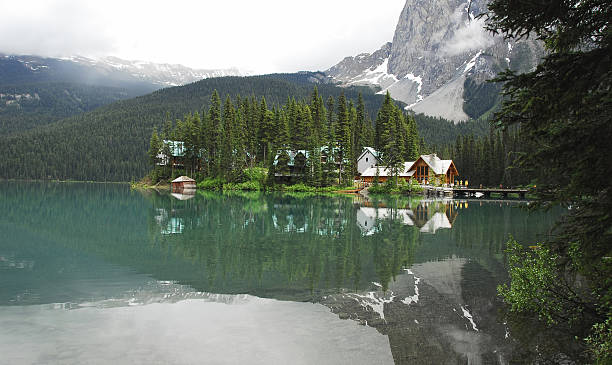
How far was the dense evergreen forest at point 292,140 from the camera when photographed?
252 ft

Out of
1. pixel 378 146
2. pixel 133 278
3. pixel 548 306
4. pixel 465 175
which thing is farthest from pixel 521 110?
pixel 465 175

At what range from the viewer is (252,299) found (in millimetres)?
11609

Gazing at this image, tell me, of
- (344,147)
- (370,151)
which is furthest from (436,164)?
(344,147)

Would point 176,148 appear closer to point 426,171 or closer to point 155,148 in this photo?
point 155,148

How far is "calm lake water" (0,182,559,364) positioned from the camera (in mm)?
8133

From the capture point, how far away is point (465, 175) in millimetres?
98188

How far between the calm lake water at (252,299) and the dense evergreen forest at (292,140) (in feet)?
175

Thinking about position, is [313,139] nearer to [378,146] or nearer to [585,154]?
[378,146]

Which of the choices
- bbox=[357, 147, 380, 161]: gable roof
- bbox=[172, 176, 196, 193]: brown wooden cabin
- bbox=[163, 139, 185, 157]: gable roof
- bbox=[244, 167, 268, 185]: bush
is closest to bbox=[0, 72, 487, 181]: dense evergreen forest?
bbox=[163, 139, 185, 157]: gable roof

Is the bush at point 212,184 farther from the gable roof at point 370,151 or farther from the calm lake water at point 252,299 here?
the calm lake water at point 252,299

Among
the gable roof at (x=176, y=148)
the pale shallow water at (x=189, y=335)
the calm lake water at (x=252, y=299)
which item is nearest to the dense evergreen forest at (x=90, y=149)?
the gable roof at (x=176, y=148)

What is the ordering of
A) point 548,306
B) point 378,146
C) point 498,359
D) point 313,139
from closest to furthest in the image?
point 498,359, point 548,306, point 313,139, point 378,146

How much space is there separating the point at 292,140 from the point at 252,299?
74.3 metres

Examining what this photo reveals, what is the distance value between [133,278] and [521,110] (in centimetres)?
1335
